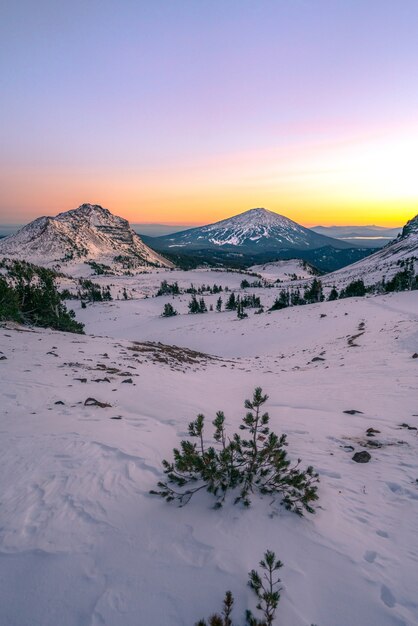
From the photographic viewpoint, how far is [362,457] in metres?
6.76

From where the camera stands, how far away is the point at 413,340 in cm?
2050

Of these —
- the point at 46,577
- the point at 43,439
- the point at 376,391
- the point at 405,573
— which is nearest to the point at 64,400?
the point at 43,439

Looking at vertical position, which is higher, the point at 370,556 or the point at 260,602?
the point at 260,602

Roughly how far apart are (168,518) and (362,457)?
469 cm

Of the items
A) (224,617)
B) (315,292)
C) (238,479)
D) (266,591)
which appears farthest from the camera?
(315,292)

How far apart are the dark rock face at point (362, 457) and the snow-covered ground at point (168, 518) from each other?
125 millimetres

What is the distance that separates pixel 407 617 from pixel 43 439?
22.9 feet

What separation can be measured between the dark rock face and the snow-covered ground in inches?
4.9

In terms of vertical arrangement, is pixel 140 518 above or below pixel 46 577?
below

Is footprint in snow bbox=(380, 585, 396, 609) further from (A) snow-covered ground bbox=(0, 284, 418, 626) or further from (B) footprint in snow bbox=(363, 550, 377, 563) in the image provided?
(B) footprint in snow bbox=(363, 550, 377, 563)

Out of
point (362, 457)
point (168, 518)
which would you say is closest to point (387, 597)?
point (168, 518)

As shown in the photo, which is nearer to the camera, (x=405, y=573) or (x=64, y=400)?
(x=405, y=573)

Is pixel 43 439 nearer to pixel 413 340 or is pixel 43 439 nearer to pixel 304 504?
pixel 304 504

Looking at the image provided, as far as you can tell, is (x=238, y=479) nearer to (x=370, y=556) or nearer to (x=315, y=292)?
(x=370, y=556)
